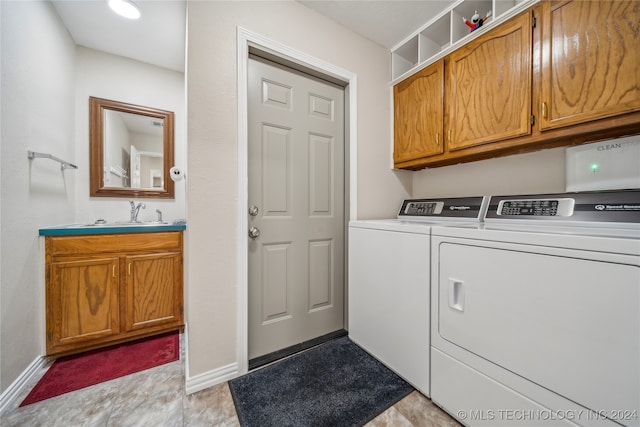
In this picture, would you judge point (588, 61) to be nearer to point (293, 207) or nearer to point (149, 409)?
point (293, 207)

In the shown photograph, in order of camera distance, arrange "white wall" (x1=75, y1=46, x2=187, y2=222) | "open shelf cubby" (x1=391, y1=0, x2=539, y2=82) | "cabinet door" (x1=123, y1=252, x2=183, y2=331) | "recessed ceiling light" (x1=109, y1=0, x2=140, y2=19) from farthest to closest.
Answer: "white wall" (x1=75, y1=46, x2=187, y2=222) → "cabinet door" (x1=123, y1=252, x2=183, y2=331) → "recessed ceiling light" (x1=109, y1=0, x2=140, y2=19) → "open shelf cubby" (x1=391, y1=0, x2=539, y2=82)

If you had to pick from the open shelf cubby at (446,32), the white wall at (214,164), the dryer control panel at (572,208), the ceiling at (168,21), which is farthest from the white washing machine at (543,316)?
the ceiling at (168,21)

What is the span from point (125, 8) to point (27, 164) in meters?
1.27

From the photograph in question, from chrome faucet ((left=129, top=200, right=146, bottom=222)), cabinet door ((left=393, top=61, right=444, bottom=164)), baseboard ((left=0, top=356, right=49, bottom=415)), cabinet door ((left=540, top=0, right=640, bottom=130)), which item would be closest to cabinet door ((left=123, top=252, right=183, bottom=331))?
baseboard ((left=0, top=356, right=49, bottom=415))

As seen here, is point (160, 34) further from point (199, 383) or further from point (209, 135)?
point (199, 383)

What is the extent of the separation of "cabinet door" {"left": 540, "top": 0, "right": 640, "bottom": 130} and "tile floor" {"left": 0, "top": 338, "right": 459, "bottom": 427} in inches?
64.0

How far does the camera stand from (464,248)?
109cm

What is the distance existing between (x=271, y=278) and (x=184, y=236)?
89 centimetres

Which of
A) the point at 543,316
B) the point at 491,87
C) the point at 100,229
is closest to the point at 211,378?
the point at 100,229

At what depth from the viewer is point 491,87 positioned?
140 centimetres

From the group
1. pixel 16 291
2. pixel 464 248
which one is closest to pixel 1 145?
pixel 16 291

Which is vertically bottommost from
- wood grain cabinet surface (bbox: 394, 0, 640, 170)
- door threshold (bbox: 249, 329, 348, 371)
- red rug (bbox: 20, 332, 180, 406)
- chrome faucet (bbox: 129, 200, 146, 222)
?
red rug (bbox: 20, 332, 180, 406)

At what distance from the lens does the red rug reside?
1320 millimetres

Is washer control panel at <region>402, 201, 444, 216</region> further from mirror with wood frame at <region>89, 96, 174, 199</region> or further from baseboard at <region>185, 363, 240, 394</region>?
mirror with wood frame at <region>89, 96, 174, 199</region>
